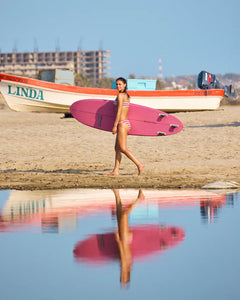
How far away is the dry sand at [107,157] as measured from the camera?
9.52 m

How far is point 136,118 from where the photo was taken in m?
11.7

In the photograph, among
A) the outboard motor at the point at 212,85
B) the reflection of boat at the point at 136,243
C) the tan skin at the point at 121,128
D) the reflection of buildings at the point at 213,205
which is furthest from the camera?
the outboard motor at the point at 212,85

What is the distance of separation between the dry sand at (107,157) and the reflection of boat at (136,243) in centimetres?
357

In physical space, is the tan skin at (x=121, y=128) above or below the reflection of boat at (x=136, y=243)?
above

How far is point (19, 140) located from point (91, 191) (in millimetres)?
10960

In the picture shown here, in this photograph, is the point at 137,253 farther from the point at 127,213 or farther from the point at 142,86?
the point at 142,86

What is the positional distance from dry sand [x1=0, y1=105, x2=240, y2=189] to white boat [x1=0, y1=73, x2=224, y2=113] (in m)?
1.10

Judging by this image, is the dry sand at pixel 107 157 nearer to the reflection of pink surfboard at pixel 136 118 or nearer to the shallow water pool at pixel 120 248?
the reflection of pink surfboard at pixel 136 118

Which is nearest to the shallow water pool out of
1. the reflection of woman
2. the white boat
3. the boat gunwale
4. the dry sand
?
the reflection of woman

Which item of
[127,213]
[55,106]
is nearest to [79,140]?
[55,106]

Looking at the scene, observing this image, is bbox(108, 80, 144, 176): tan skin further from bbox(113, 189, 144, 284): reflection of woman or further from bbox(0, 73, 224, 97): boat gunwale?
bbox(0, 73, 224, 97): boat gunwale

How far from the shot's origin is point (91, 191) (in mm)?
8250

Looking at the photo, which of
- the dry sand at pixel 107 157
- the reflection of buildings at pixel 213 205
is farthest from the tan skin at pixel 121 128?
the reflection of buildings at pixel 213 205

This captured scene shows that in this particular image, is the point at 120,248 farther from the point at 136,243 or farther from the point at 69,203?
the point at 69,203
